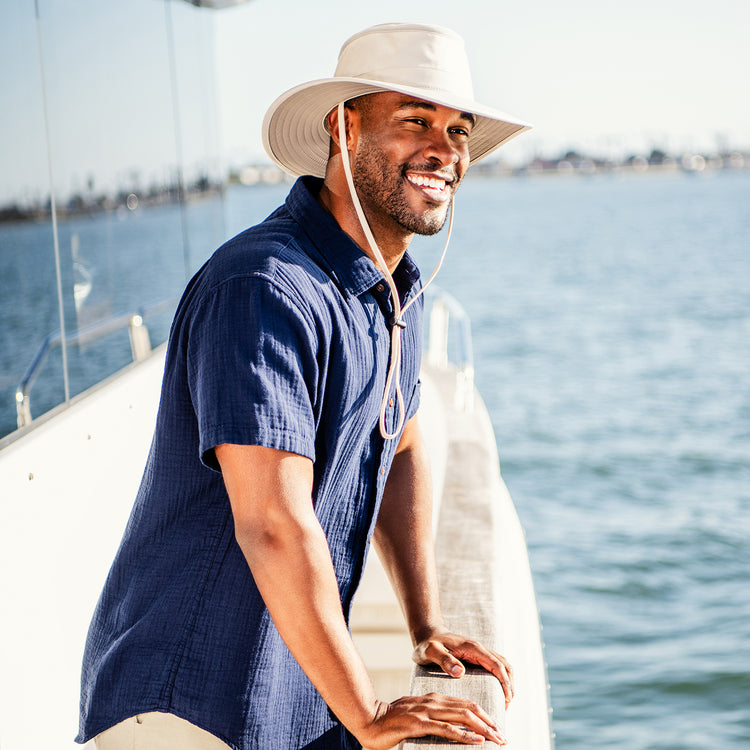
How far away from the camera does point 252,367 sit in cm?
118

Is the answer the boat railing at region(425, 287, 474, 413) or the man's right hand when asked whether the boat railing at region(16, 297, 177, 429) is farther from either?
the boat railing at region(425, 287, 474, 413)

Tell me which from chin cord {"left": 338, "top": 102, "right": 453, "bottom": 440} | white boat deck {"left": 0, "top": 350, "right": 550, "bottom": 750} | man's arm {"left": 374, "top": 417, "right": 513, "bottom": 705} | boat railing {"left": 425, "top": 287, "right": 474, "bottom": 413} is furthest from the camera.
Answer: boat railing {"left": 425, "top": 287, "right": 474, "bottom": 413}

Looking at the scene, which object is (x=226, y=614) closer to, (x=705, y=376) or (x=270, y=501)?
(x=270, y=501)

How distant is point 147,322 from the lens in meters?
2.97

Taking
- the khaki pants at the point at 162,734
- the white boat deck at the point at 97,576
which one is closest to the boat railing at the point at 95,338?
the white boat deck at the point at 97,576

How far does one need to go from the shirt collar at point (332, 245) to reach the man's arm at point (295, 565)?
0.29 metres

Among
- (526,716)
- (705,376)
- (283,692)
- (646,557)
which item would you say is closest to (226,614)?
(283,692)

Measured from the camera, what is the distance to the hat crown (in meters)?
1.44

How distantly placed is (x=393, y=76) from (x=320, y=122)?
0.63 feet

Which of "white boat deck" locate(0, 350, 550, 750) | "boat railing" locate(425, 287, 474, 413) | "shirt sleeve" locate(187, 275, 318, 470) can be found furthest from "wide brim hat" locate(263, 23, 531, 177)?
"boat railing" locate(425, 287, 474, 413)

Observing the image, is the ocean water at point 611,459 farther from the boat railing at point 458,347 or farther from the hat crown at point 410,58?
the boat railing at point 458,347

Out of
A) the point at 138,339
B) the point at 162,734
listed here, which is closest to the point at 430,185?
the point at 162,734

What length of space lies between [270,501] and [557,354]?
721 inches

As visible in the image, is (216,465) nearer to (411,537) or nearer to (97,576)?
(411,537)
